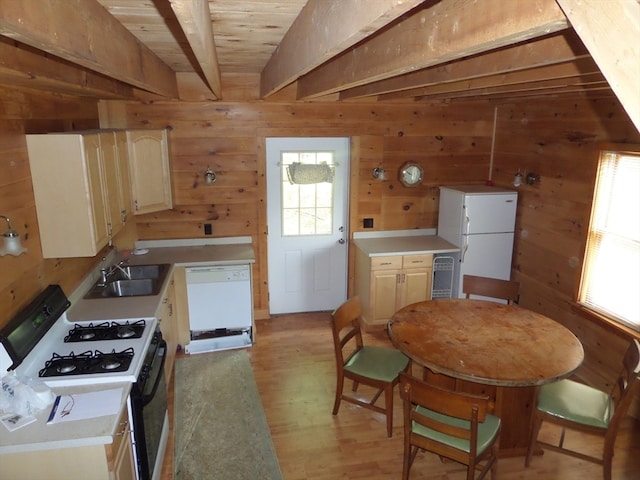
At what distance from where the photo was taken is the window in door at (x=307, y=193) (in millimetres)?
4820

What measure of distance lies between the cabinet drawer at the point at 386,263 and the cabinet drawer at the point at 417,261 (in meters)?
0.06

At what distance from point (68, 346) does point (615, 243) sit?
12.7 feet

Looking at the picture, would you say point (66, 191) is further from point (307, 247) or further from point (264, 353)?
point (307, 247)

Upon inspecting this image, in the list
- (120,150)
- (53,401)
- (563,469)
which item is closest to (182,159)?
(120,150)

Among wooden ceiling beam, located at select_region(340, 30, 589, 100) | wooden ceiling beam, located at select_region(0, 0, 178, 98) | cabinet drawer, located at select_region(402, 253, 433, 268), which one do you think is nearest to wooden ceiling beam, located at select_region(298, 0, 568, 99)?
wooden ceiling beam, located at select_region(340, 30, 589, 100)

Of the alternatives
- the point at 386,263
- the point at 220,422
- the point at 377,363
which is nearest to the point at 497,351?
the point at 377,363

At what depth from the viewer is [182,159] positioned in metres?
4.54

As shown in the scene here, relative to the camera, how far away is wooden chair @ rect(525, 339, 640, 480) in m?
2.63

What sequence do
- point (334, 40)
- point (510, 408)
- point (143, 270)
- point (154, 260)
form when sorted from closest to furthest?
point (334, 40) < point (510, 408) < point (143, 270) < point (154, 260)

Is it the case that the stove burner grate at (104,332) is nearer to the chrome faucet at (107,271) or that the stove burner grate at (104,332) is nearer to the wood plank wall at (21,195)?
the wood plank wall at (21,195)

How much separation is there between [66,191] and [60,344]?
2.98 ft

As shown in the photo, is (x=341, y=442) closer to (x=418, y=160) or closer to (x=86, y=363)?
(x=86, y=363)

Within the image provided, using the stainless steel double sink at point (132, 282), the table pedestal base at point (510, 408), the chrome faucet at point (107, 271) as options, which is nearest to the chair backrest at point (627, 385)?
the table pedestal base at point (510, 408)

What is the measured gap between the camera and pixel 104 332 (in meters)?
2.88
